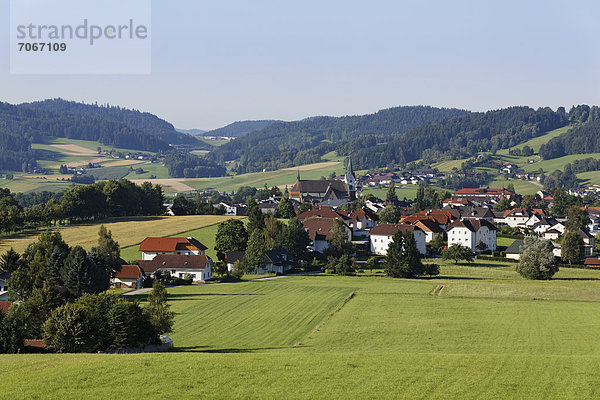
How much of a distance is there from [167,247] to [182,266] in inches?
431

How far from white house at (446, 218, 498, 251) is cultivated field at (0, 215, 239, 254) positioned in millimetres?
38261

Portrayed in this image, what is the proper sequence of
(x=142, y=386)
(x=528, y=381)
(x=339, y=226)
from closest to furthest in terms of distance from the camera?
(x=142, y=386), (x=528, y=381), (x=339, y=226)

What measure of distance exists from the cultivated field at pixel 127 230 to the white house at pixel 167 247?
632 cm

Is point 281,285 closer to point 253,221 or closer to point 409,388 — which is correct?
point 253,221

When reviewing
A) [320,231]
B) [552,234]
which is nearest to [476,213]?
[552,234]

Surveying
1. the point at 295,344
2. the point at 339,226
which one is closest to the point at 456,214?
the point at 339,226

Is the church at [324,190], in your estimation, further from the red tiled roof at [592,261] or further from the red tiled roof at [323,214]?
the red tiled roof at [592,261]

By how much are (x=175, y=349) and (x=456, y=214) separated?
9411 cm

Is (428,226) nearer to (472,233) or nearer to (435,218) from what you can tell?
(472,233)

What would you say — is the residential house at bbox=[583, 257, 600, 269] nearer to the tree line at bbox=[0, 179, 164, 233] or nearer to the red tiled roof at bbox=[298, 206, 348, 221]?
the red tiled roof at bbox=[298, 206, 348, 221]

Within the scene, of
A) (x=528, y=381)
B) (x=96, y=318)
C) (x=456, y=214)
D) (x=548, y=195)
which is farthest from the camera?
(x=548, y=195)

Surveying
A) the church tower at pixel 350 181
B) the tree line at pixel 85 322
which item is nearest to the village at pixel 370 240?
the tree line at pixel 85 322

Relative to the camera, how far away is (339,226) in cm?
9156

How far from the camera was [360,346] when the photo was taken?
39469mm
